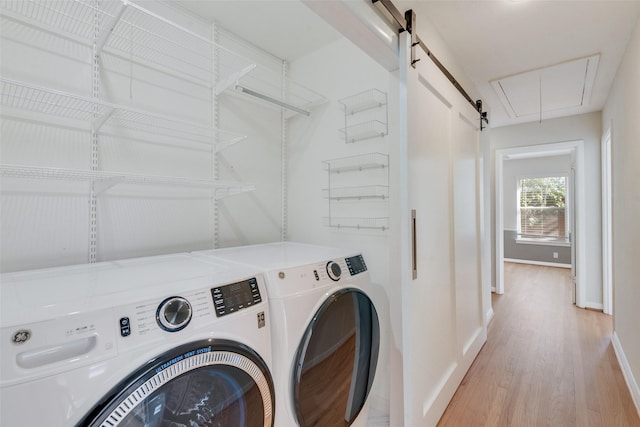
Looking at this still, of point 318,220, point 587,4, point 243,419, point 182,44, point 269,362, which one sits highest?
point 587,4

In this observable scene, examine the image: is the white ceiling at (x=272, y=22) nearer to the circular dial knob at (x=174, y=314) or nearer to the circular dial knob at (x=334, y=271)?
the circular dial knob at (x=334, y=271)

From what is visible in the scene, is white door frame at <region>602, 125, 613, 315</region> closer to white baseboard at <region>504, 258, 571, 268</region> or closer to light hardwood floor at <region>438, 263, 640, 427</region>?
light hardwood floor at <region>438, 263, 640, 427</region>

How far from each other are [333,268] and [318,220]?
0.75m

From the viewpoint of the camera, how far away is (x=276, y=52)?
2061mm

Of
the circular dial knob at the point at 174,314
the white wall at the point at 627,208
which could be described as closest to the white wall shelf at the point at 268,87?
the circular dial knob at the point at 174,314

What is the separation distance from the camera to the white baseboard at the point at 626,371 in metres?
1.70

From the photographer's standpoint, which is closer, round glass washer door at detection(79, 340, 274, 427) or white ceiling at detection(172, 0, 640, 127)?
round glass washer door at detection(79, 340, 274, 427)

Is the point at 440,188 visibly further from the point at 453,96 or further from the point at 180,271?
the point at 180,271

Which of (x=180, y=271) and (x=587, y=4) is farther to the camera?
(x=587, y=4)

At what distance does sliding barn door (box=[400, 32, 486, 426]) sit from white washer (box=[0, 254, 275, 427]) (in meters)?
0.71

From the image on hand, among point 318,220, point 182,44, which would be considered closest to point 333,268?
point 318,220

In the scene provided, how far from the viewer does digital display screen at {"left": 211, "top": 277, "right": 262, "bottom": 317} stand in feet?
2.73

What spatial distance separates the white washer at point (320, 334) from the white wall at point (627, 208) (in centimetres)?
170

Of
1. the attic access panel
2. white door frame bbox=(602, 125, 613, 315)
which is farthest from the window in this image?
the attic access panel
